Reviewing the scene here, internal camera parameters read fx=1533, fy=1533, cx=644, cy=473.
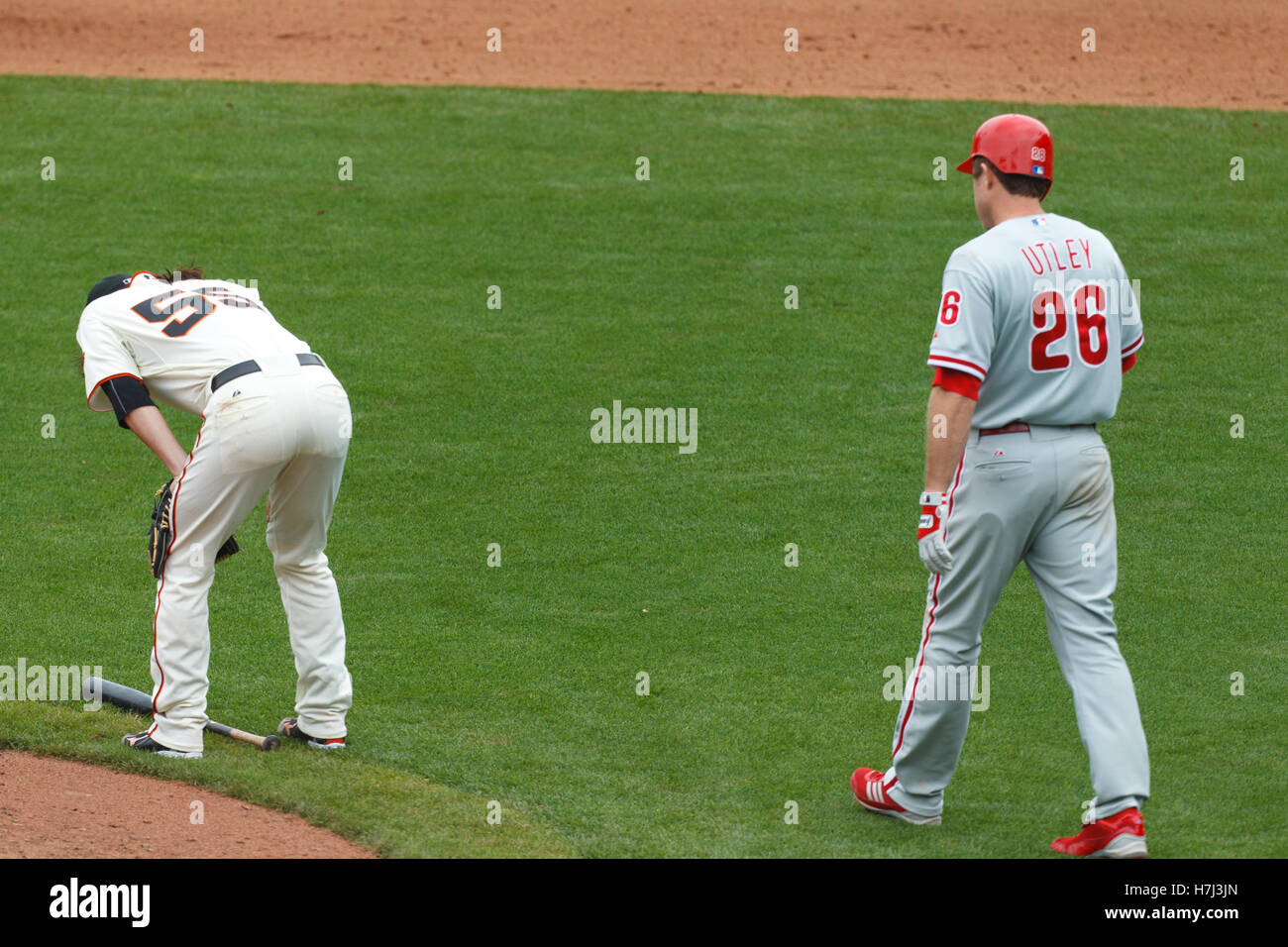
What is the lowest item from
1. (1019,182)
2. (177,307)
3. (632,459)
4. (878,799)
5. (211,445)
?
(878,799)

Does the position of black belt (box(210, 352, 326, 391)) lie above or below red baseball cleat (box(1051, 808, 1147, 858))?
above

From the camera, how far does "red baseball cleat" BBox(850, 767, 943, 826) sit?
16.2 ft

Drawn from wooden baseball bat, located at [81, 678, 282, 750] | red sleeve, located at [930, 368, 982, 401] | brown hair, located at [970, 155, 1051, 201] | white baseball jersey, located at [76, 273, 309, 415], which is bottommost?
wooden baseball bat, located at [81, 678, 282, 750]

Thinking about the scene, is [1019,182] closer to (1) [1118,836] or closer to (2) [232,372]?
(1) [1118,836]

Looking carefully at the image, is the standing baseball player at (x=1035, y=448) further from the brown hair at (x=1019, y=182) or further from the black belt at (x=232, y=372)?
the black belt at (x=232, y=372)

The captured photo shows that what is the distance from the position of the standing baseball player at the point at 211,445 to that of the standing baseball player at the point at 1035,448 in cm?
202

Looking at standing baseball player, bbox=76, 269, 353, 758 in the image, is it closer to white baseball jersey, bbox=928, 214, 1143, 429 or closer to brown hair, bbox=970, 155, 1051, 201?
white baseball jersey, bbox=928, 214, 1143, 429

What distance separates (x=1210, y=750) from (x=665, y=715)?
1.99m

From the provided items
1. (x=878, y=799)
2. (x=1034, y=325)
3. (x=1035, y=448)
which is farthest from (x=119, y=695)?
(x=1034, y=325)

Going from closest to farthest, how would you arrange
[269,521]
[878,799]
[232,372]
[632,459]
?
[878,799]
[232,372]
[269,521]
[632,459]

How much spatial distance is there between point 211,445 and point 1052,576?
274 centimetres

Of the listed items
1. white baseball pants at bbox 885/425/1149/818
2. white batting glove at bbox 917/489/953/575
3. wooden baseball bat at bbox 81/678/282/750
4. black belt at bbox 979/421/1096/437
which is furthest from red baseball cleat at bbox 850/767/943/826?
wooden baseball bat at bbox 81/678/282/750

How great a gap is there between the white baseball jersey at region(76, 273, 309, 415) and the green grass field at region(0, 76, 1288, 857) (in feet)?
4.38

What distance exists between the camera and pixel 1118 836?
451 cm
